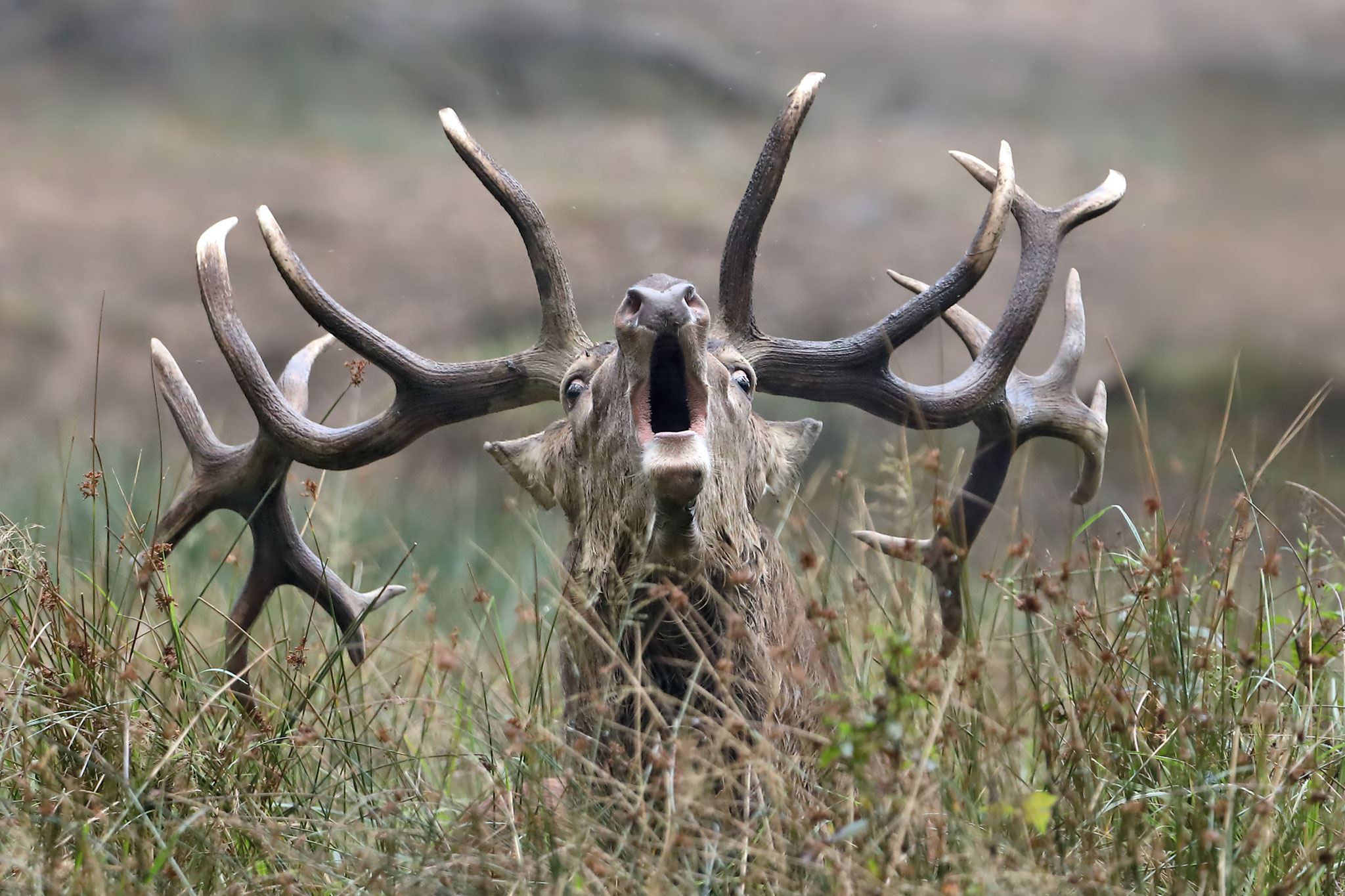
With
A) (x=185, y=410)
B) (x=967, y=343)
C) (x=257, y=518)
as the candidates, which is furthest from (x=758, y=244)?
(x=185, y=410)

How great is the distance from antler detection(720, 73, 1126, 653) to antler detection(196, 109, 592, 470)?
46cm

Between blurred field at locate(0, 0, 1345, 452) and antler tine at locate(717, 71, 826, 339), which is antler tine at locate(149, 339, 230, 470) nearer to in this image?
antler tine at locate(717, 71, 826, 339)

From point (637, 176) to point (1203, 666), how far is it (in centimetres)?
655

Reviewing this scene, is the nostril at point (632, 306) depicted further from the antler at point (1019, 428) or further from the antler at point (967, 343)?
the antler at point (1019, 428)

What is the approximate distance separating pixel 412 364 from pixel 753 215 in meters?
0.96

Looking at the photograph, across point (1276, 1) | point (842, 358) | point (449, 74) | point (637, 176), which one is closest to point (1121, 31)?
point (1276, 1)

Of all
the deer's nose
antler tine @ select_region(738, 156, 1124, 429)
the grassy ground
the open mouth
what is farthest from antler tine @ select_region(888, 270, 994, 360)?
the deer's nose

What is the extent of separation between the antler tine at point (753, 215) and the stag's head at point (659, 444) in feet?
0.32

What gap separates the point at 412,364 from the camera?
120 inches

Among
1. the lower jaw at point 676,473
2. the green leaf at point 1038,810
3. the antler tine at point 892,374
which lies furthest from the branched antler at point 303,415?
the green leaf at point 1038,810

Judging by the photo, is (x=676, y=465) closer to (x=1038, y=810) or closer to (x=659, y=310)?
(x=659, y=310)

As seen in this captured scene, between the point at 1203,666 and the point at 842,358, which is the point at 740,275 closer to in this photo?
the point at 842,358

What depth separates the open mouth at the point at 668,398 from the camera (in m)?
2.40

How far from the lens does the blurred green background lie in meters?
7.43
